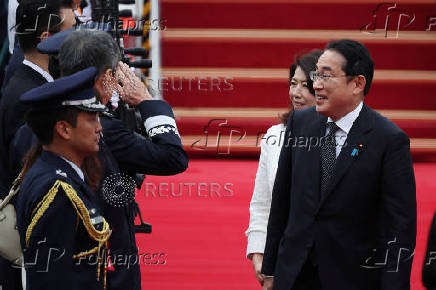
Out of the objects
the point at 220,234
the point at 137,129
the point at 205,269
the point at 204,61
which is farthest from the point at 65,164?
the point at 204,61

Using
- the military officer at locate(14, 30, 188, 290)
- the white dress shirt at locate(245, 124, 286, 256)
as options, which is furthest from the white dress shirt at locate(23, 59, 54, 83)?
the white dress shirt at locate(245, 124, 286, 256)

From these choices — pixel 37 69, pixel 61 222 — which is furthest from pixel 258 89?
pixel 61 222

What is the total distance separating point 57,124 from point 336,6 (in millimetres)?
5147

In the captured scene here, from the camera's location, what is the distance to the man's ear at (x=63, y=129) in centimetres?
227

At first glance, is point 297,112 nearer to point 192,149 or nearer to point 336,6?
point 192,149

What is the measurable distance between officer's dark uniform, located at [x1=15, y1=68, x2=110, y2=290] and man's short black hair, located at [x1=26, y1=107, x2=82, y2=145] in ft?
0.07

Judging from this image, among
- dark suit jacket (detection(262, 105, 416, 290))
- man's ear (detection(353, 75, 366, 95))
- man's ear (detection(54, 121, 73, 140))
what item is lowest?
dark suit jacket (detection(262, 105, 416, 290))

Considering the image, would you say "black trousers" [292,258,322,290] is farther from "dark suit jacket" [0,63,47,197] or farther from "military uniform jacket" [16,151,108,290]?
"dark suit jacket" [0,63,47,197]

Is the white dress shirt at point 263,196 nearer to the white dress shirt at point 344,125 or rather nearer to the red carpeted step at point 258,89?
the white dress shirt at point 344,125

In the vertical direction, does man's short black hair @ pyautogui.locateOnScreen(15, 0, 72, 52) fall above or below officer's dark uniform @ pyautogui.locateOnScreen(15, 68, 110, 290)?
above

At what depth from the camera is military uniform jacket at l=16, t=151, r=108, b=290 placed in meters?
2.13

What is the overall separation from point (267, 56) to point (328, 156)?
4.37 metres

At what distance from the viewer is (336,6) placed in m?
7.10

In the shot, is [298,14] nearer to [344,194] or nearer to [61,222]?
[344,194]
